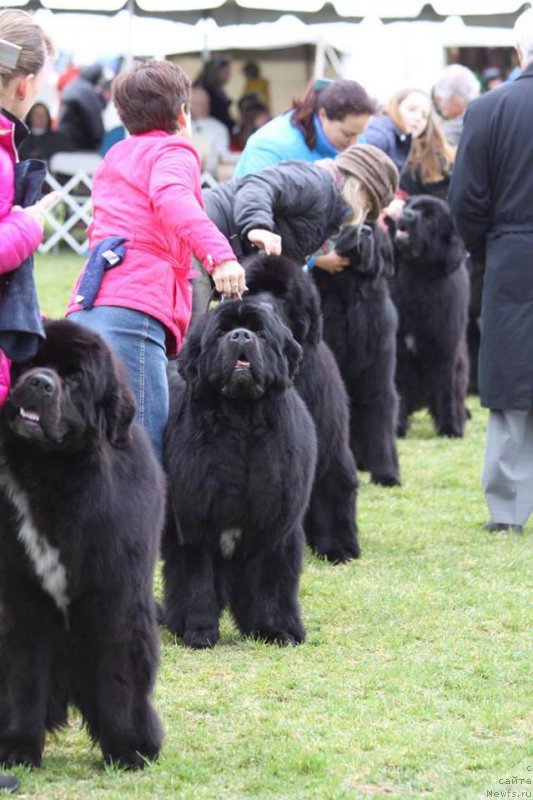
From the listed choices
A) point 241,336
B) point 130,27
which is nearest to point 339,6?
point 130,27

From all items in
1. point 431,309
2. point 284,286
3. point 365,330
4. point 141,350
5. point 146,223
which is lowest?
point 431,309

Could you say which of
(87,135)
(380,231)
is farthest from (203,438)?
(87,135)

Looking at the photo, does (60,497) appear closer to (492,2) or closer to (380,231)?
(380,231)

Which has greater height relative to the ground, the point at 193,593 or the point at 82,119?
the point at 193,593

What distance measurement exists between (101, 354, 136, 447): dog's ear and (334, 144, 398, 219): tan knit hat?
2.77m

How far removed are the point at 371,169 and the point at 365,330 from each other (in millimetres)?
1324

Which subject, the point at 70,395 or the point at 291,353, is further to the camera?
the point at 291,353

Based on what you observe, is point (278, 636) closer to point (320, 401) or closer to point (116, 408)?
point (320, 401)

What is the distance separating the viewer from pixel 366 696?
426 centimetres

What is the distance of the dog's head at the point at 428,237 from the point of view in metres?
8.70

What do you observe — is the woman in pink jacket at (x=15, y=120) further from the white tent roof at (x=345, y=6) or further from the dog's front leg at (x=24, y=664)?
the white tent roof at (x=345, y=6)

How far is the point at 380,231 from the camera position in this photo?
7156 millimetres

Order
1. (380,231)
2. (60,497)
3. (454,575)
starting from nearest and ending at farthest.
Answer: (60,497), (454,575), (380,231)

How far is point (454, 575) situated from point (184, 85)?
2.36m
